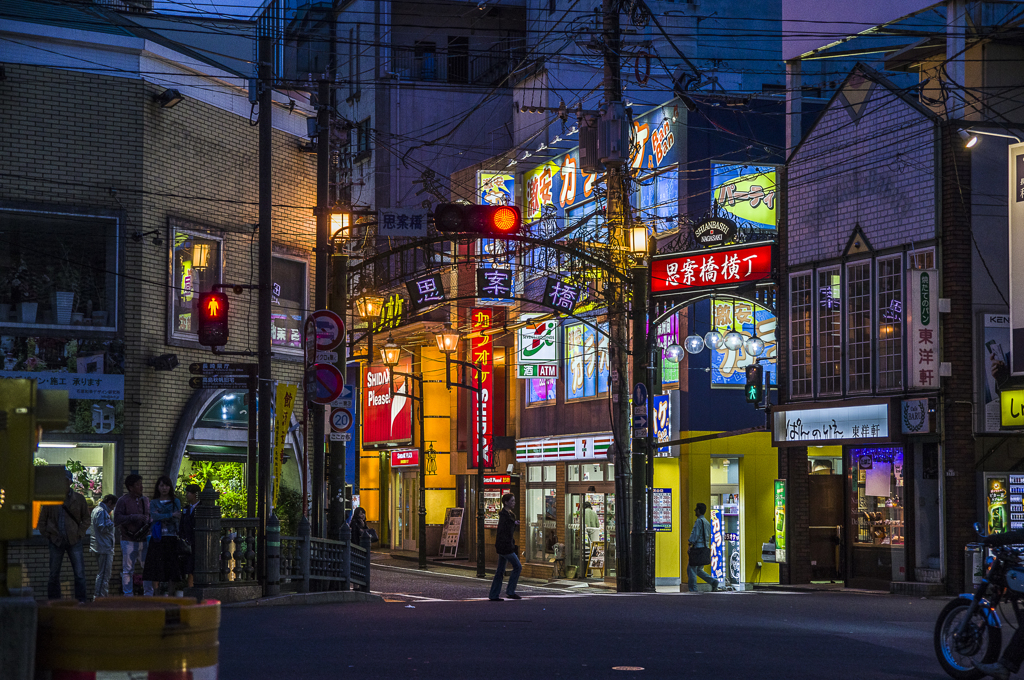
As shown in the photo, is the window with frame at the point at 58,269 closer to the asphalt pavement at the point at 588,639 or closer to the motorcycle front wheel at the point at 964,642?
the asphalt pavement at the point at 588,639

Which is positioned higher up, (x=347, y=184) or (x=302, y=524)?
(x=347, y=184)

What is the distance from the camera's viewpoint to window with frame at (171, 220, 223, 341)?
2598 cm

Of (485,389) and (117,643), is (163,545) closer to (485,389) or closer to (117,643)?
(117,643)

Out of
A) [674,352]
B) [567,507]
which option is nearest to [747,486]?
[674,352]

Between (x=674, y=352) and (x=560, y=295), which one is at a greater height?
(x=560, y=295)

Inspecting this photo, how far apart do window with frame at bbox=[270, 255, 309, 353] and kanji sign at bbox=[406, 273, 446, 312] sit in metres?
2.65

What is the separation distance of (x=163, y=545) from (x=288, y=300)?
1064 cm

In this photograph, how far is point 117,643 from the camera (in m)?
5.34

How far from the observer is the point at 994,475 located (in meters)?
23.7

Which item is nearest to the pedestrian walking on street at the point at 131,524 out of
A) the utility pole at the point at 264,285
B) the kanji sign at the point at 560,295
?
the utility pole at the point at 264,285

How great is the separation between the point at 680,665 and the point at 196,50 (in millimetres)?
19931

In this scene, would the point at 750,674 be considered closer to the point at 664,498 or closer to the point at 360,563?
the point at 360,563

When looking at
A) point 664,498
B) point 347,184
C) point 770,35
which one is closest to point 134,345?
point 347,184

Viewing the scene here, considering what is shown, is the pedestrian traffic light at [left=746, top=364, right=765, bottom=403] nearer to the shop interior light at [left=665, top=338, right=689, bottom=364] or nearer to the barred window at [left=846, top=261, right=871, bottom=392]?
the barred window at [left=846, top=261, right=871, bottom=392]
